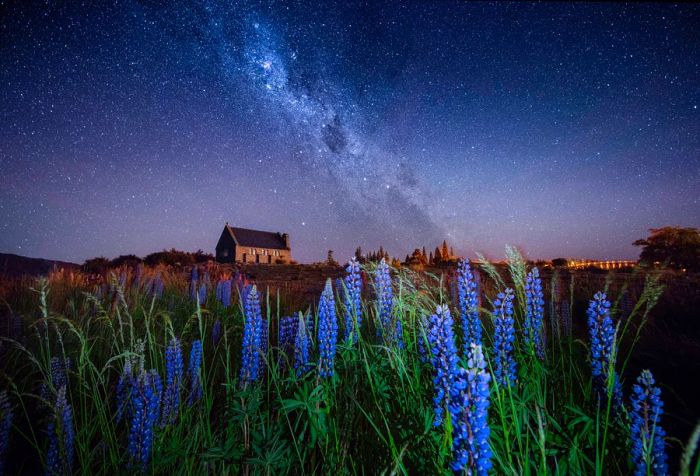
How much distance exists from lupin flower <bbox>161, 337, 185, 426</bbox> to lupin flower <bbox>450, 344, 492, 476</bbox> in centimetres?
225

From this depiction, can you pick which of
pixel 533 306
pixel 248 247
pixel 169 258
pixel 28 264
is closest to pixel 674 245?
pixel 533 306

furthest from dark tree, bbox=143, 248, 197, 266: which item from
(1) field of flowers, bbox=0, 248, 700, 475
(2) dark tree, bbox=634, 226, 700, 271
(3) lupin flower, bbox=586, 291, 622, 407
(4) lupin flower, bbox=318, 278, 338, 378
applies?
(2) dark tree, bbox=634, 226, 700, 271

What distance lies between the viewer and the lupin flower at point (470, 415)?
1152mm

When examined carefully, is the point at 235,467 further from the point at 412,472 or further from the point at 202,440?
the point at 412,472

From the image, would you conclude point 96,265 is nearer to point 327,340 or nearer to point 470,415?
point 327,340

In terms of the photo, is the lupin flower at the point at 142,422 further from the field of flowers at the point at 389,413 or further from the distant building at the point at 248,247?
the distant building at the point at 248,247

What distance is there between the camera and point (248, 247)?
6194cm

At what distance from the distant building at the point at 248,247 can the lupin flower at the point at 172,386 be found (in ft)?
180

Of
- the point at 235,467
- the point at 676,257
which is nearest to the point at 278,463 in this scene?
the point at 235,467

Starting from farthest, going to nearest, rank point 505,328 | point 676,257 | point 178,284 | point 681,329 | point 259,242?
point 259,242 → point 676,257 → point 178,284 → point 681,329 → point 505,328

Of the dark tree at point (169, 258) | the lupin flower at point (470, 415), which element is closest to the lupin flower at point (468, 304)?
the lupin flower at point (470, 415)

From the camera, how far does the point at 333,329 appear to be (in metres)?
2.77

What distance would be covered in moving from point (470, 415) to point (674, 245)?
116 feet

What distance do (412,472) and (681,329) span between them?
339 inches
